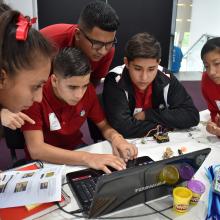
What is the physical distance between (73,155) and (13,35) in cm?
60

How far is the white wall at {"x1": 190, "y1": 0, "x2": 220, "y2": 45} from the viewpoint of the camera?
19.3 ft

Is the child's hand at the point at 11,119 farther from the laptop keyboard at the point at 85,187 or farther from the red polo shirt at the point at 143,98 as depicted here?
the red polo shirt at the point at 143,98

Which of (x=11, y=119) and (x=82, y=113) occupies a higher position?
(x=11, y=119)

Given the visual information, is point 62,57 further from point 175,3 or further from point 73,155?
point 175,3

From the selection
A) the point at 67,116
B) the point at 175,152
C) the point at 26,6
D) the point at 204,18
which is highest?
the point at 26,6

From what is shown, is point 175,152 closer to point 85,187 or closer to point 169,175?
point 169,175

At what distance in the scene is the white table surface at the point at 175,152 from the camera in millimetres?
1004

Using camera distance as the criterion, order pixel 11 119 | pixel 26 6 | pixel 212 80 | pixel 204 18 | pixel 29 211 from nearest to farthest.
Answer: pixel 29 211
pixel 11 119
pixel 212 80
pixel 26 6
pixel 204 18

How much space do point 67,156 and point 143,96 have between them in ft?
2.16

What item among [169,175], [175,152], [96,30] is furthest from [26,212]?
[96,30]

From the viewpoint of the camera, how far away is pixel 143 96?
1768 mm

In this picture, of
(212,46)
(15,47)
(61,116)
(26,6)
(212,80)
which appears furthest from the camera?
(26,6)

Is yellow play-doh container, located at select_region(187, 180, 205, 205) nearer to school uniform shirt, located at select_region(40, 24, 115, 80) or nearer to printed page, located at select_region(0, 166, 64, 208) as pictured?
printed page, located at select_region(0, 166, 64, 208)

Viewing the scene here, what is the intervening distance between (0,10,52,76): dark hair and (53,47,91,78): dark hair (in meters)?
0.43
